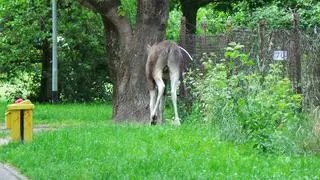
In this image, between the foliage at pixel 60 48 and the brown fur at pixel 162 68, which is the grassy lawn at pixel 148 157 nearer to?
the brown fur at pixel 162 68

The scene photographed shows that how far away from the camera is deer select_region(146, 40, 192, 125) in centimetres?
1587

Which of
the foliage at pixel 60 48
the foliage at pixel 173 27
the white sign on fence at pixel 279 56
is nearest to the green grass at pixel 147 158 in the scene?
the white sign on fence at pixel 279 56

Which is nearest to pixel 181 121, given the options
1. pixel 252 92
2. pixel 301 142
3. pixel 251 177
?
pixel 252 92

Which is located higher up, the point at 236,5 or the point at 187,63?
the point at 236,5

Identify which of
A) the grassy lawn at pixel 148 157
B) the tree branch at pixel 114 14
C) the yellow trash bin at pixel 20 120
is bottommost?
the grassy lawn at pixel 148 157

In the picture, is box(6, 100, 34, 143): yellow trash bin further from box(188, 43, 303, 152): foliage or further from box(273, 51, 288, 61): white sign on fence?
box(273, 51, 288, 61): white sign on fence

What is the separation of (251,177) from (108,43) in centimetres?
1004

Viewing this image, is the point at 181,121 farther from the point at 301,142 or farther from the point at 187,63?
the point at 301,142

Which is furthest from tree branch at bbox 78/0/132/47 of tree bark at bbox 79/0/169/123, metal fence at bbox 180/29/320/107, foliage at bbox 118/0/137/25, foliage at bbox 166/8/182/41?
foliage at bbox 166/8/182/41

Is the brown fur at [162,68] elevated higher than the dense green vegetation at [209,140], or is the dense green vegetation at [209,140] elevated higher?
the brown fur at [162,68]

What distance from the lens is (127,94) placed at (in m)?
17.4

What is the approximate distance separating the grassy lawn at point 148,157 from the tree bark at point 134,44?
9.82 ft

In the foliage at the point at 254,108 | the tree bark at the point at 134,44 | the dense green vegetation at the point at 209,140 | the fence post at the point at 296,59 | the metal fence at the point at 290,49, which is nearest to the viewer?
the dense green vegetation at the point at 209,140

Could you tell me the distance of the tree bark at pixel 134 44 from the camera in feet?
55.7
